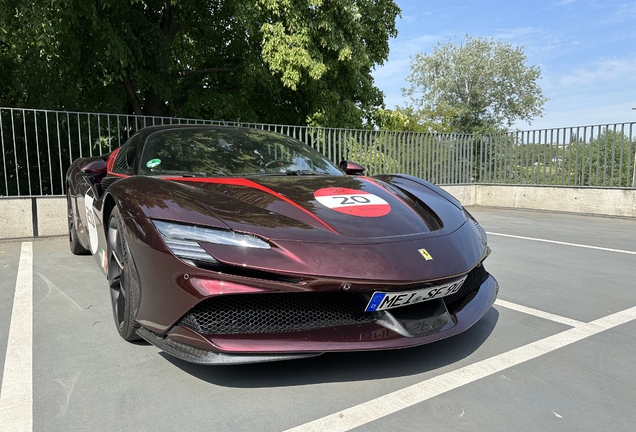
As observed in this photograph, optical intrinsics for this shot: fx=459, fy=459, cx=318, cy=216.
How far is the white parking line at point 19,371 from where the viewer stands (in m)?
1.77

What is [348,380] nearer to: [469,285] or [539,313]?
[469,285]

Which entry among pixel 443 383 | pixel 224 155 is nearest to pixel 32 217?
pixel 224 155

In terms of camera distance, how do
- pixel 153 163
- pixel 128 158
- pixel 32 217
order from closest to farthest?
pixel 153 163
pixel 128 158
pixel 32 217

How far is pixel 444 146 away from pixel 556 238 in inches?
220

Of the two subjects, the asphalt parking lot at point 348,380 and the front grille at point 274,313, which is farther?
the front grille at point 274,313

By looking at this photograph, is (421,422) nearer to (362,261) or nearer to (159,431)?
(362,261)

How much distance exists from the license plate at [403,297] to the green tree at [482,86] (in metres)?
39.2

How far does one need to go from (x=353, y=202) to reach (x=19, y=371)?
6.08 ft

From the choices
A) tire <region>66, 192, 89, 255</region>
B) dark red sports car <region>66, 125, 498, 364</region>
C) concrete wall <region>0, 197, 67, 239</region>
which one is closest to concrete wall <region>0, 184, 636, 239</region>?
concrete wall <region>0, 197, 67, 239</region>

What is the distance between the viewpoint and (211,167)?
2.99 m

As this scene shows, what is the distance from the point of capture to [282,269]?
1.88 m

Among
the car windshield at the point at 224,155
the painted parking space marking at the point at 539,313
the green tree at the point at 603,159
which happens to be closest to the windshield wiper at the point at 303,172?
the car windshield at the point at 224,155

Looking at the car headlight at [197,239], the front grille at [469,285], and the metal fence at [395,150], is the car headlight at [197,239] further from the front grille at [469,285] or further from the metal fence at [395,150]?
the metal fence at [395,150]

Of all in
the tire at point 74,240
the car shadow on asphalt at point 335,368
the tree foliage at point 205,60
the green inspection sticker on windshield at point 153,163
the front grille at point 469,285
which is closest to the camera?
the car shadow on asphalt at point 335,368
